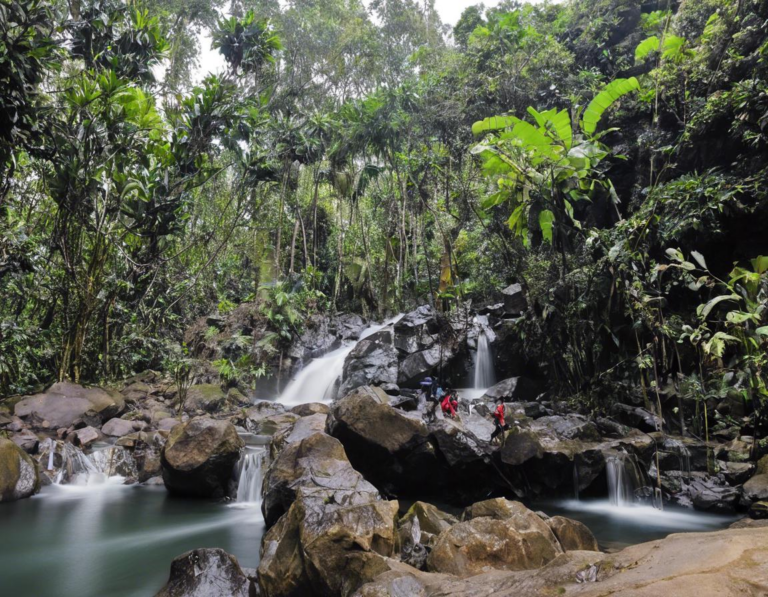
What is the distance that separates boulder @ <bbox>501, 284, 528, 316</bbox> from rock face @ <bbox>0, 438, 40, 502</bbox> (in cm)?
1351

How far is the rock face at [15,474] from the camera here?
24.2 ft

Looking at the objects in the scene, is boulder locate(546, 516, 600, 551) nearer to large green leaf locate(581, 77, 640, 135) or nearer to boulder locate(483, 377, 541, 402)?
boulder locate(483, 377, 541, 402)

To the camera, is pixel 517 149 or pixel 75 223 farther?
pixel 75 223

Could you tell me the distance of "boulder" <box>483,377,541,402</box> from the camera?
519 inches

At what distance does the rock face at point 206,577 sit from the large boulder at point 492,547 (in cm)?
182

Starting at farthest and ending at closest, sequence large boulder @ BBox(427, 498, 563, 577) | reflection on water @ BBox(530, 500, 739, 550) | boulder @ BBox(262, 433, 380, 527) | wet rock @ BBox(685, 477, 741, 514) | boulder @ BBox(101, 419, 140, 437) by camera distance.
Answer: boulder @ BBox(101, 419, 140, 437) → wet rock @ BBox(685, 477, 741, 514) → reflection on water @ BBox(530, 500, 739, 550) → boulder @ BBox(262, 433, 380, 527) → large boulder @ BBox(427, 498, 563, 577)

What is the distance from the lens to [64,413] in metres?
10.4

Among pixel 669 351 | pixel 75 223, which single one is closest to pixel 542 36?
pixel 669 351

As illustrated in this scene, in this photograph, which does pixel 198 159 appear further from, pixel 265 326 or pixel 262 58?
pixel 265 326

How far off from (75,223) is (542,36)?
1591 cm

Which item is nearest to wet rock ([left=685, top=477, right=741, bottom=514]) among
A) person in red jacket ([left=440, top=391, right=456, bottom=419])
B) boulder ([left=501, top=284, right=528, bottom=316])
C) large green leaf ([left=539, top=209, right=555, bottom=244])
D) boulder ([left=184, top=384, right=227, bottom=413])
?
person in red jacket ([left=440, top=391, right=456, bottom=419])

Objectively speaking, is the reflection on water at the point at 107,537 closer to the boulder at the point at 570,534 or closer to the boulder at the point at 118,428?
the boulder at the point at 118,428

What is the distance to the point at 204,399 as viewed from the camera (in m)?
13.9

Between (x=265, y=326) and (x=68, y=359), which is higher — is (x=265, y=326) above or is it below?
above
